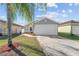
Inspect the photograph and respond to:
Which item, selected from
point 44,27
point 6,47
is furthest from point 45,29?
point 6,47

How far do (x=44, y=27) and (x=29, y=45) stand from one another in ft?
1.06

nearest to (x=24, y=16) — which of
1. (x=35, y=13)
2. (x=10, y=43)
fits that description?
(x=35, y=13)

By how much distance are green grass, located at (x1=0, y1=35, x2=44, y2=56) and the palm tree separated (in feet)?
0.41

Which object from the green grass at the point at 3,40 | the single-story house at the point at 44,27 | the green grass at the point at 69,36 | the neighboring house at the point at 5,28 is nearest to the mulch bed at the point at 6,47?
the green grass at the point at 3,40

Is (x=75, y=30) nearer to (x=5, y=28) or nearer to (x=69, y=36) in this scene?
(x=69, y=36)

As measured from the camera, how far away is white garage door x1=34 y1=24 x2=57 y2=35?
3854 mm

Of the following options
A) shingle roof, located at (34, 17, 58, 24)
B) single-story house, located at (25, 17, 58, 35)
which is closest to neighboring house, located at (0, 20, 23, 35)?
single-story house, located at (25, 17, 58, 35)

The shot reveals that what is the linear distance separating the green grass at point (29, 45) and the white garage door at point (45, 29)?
0.40ft

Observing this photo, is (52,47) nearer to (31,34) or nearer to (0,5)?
(31,34)

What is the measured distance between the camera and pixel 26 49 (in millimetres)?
3848

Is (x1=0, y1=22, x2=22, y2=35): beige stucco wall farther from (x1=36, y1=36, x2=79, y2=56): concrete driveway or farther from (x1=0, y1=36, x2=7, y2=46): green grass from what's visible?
(x1=36, y1=36, x2=79, y2=56): concrete driveway

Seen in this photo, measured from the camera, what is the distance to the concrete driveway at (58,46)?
3783 mm

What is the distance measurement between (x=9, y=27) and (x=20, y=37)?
20cm

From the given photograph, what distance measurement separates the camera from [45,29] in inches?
152
